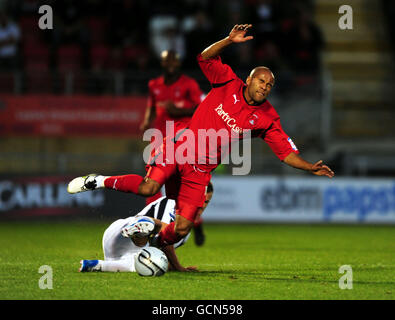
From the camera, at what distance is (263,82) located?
25.2 feet

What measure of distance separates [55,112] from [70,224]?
8.00 feet

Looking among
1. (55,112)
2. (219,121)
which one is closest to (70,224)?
(55,112)

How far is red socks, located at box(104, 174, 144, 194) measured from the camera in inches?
303

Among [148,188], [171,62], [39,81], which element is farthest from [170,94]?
[39,81]

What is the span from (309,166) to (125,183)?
6.18ft

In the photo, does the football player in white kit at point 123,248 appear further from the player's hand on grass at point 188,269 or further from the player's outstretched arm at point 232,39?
the player's outstretched arm at point 232,39

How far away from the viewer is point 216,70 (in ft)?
25.9

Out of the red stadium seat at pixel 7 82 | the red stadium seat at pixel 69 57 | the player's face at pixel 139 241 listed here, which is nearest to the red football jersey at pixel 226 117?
the player's face at pixel 139 241

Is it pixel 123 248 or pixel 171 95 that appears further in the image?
pixel 171 95

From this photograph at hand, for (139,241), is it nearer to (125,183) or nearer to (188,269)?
(125,183)

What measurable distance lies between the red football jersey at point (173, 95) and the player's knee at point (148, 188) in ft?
10.7

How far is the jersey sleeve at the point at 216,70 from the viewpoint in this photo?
7.84 metres

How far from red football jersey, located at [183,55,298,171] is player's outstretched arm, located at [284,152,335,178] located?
0.07 metres
